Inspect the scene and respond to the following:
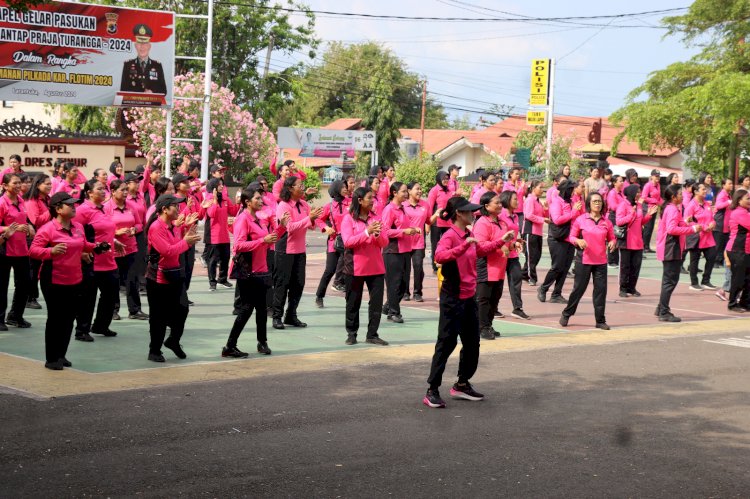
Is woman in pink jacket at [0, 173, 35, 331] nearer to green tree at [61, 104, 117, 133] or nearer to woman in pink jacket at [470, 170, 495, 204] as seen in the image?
woman in pink jacket at [470, 170, 495, 204]

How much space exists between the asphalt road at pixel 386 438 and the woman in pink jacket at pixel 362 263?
4.95ft

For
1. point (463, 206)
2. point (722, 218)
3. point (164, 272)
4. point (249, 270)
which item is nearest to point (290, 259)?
point (249, 270)

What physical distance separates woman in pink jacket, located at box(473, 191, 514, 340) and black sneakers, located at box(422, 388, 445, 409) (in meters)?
3.06

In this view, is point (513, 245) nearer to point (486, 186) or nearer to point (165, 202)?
point (165, 202)

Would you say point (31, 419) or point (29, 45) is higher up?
point (29, 45)

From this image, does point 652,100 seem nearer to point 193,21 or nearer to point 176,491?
point 193,21

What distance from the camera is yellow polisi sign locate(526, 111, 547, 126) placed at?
138 ft

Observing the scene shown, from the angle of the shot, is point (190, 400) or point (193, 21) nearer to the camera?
point (190, 400)

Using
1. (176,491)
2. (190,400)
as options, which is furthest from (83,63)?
(176,491)

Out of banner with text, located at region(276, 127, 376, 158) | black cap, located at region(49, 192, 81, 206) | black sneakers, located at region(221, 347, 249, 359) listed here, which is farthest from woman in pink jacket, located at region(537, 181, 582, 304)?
banner with text, located at region(276, 127, 376, 158)

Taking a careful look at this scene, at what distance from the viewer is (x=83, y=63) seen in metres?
26.6

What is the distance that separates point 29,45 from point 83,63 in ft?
4.50

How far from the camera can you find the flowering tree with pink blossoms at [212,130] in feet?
121

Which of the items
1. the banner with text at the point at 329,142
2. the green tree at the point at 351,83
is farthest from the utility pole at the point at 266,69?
the green tree at the point at 351,83
